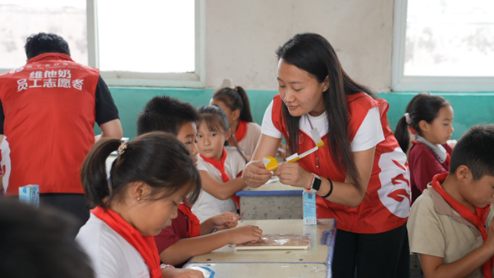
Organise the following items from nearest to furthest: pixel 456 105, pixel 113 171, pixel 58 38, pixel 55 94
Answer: pixel 113 171
pixel 55 94
pixel 58 38
pixel 456 105

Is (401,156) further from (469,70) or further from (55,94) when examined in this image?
(469,70)

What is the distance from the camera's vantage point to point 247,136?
348cm

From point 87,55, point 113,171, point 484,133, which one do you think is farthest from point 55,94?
point 87,55

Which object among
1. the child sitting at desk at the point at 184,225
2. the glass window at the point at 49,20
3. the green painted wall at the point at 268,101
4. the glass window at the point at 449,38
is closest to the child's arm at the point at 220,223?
the child sitting at desk at the point at 184,225

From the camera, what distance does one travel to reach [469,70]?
417 cm

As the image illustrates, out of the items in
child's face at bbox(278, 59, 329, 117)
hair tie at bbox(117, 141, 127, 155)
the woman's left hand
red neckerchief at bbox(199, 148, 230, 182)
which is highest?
child's face at bbox(278, 59, 329, 117)

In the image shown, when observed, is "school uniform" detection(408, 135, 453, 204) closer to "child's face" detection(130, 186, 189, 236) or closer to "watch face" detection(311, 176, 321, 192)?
"watch face" detection(311, 176, 321, 192)

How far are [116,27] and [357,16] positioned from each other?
2314 millimetres

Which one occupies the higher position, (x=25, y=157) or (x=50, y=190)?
(x=25, y=157)

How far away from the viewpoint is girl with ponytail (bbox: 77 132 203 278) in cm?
113

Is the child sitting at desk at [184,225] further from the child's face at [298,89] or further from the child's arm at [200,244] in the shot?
the child's face at [298,89]

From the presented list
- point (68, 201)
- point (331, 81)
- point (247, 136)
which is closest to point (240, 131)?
point (247, 136)

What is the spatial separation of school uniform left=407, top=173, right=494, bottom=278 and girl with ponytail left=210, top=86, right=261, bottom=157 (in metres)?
1.85

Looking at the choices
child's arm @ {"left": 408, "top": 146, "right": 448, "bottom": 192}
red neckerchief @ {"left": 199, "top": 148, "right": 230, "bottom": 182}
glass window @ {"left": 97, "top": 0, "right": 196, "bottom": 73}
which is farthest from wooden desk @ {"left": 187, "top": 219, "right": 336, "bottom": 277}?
glass window @ {"left": 97, "top": 0, "right": 196, "bottom": 73}
